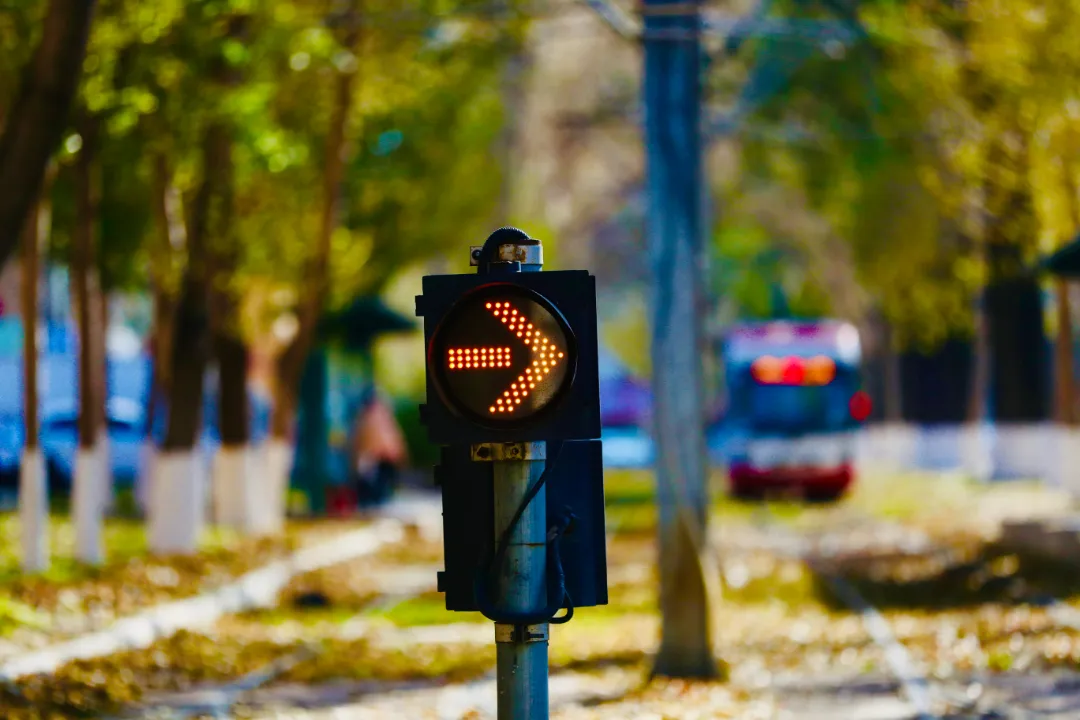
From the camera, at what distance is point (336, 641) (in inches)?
638

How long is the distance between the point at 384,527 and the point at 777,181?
16.7m

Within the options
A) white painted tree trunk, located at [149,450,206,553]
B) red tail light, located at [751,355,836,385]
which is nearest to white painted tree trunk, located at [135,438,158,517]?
white painted tree trunk, located at [149,450,206,553]

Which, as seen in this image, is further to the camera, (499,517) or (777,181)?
(777,181)

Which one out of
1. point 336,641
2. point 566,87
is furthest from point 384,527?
point 566,87

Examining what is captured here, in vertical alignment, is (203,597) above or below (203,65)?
below

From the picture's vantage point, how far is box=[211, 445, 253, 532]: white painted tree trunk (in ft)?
84.9

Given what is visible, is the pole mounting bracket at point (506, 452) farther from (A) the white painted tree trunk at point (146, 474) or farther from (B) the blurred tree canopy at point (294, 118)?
(A) the white painted tree trunk at point (146, 474)

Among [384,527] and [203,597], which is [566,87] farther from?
[203,597]

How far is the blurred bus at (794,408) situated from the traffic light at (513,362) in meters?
33.2

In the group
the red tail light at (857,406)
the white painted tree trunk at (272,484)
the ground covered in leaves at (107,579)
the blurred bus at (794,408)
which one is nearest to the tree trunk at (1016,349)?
the blurred bus at (794,408)

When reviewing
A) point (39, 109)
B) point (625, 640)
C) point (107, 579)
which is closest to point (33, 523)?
point (107, 579)

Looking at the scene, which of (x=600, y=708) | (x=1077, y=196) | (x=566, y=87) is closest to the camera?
(x=600, y=708)

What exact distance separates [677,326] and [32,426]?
26.0 ft

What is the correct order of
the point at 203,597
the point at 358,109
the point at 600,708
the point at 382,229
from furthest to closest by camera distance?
the point at 382,229
the point at 358,109
the point at 203,597
the point at 600,708
